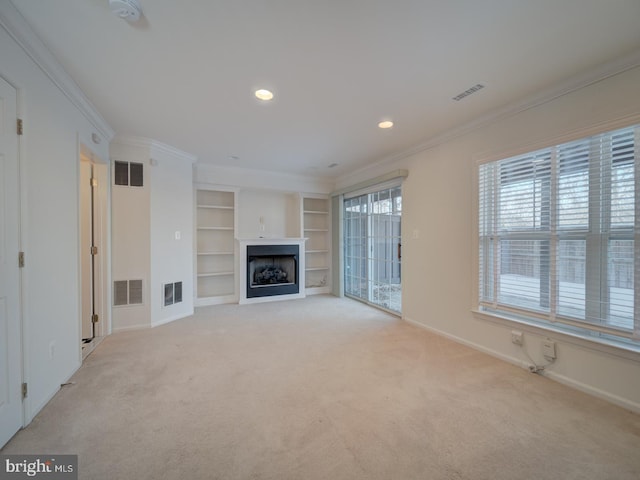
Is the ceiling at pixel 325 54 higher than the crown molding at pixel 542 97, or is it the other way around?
the ceiling at pixel 325 54

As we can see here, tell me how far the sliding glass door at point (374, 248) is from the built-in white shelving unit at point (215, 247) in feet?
7.75

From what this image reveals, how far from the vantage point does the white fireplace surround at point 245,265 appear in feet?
16.8

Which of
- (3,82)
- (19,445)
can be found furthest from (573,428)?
(3,82)

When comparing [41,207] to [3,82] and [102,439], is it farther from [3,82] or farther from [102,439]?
[102,439]

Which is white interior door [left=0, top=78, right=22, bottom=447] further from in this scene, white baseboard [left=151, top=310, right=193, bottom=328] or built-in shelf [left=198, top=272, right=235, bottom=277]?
built-in shelf [left=198, top=272, right=235, bottom=277]

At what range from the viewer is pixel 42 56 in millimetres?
1900

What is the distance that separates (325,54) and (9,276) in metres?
2.51

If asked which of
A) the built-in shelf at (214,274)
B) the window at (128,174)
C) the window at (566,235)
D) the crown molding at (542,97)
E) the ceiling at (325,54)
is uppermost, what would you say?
the ceiling at (325,54)

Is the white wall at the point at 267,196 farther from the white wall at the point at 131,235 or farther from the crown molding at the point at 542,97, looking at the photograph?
the crown molding at the point at 542,97

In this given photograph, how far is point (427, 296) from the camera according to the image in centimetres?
374

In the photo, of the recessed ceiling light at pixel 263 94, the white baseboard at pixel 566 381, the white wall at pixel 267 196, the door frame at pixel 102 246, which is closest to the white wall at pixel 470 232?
the white baseboard at pixel 566 381

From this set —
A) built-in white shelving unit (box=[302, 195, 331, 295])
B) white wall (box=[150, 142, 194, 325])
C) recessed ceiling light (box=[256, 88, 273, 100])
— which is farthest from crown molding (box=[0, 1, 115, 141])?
built-in white shelving unit (box=[302, 195, 331, 295])

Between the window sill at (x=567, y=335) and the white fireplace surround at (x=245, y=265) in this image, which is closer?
the window sill at (x=567, y=335)

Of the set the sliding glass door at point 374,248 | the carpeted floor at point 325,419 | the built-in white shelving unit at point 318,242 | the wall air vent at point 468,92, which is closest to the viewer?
the carpeted floor at point 325,419
